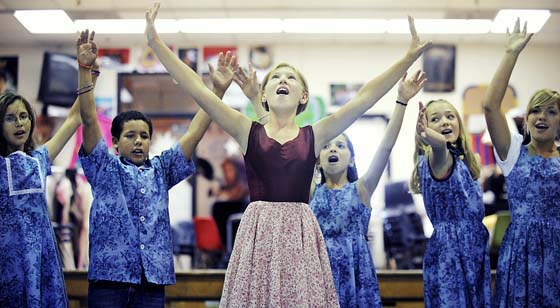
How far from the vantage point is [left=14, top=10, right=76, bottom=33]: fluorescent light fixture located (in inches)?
296

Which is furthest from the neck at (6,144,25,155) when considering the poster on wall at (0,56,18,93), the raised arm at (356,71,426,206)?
the poster on wall at (0,56,18,93)

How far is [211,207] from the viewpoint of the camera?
28.0 feet

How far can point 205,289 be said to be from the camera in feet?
13.5

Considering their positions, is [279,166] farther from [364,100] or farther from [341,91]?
[341,91]

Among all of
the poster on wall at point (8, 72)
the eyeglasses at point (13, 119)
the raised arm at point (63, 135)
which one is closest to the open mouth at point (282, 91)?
the raised arm at point (63, 135)

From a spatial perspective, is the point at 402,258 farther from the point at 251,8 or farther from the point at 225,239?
the point at 251,8

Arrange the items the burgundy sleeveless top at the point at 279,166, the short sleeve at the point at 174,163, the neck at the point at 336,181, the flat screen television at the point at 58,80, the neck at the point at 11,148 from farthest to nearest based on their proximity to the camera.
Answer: the flat screen television at the point at 58,80
the neck at the point at 336,181
the short sleeve at the point at 174,163
the neck at the point at 11,148
the burgundy sleeveless top at the point at 279,166

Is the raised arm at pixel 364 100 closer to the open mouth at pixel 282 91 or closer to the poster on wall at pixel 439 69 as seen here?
the open mouth at pixel 282 91

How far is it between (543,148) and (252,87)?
4.06ft

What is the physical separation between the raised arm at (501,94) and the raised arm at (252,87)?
901 millimetres

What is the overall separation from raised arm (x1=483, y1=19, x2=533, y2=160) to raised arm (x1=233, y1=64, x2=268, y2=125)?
2.95 feet

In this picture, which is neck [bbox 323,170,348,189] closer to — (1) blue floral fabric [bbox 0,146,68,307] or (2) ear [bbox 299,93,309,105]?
(2) ear [bbox 299,93,309,105]

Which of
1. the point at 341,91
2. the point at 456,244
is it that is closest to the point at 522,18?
the point at 341,91

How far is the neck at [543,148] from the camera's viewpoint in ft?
9.65
